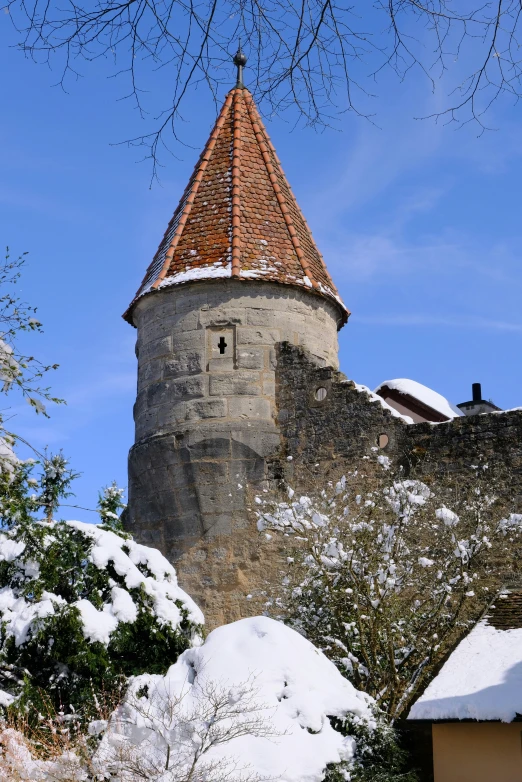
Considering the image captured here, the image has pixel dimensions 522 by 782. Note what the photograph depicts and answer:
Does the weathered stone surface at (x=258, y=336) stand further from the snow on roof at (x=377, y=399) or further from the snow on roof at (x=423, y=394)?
the snow on roof at (x=423, y=394)

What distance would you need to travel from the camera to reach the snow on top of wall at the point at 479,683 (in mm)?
10664

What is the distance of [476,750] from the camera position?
11.1m

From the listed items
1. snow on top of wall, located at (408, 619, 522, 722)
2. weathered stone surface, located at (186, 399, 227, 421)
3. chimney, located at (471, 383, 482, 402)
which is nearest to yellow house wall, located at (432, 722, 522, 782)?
snow on top of wall, located at (408, 619, 522, 722)

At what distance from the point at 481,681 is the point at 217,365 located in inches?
221

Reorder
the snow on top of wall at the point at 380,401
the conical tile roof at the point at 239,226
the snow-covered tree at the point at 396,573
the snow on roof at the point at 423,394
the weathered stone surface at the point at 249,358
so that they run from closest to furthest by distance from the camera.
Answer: the snow-covered tree at the point at 396,573 < the snow on top of wall at the point at 380,401 < the weathered stone surface at the point at 249,358 < the conical tile roof at the point at 239,226 < the snow on roof at the point at 423,394

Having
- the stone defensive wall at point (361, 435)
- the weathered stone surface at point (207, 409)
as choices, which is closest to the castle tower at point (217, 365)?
the weathered stone surface at point (207, 409)

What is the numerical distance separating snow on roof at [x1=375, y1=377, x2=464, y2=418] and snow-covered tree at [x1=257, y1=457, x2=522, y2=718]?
684 cm

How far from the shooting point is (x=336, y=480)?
14109 mm

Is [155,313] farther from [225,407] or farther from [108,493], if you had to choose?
[108,493]

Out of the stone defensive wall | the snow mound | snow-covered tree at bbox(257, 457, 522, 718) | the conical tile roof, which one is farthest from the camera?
the conical tile roof

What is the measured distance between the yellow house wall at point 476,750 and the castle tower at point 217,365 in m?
3.62

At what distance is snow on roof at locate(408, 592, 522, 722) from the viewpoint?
10.7 metres

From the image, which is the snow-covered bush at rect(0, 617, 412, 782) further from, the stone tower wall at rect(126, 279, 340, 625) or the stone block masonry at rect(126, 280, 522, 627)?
the stone tower wall at rect(126, 279, 340, 625)

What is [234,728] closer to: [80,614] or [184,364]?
[80,614]
